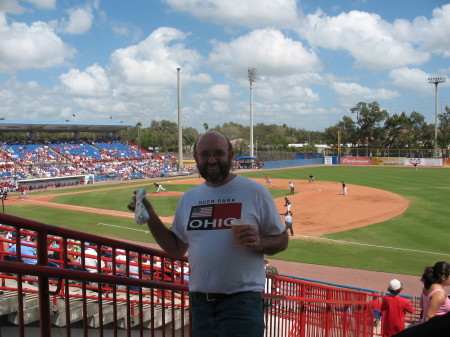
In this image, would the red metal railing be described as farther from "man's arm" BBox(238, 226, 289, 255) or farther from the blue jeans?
"man's arm" BBox(238, 226, 289, 255)

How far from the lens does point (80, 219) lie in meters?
24.3

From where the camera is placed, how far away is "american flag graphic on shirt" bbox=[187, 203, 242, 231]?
109 inches

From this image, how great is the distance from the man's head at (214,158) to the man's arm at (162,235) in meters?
0.51

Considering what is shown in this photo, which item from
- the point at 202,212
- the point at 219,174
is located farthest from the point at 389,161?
the point at 202,212

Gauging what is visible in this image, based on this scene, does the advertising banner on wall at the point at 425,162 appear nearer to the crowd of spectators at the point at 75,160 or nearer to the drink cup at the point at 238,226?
the crowd of spectators at the point at 75,160

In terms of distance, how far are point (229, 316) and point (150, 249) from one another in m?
1.14

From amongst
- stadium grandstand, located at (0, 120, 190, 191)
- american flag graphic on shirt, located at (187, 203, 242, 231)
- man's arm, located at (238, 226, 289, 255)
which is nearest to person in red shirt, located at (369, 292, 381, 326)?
man's arm, located at (238, 226, 289, 255)

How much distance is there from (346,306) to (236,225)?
5382 mm

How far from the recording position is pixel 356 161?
77500 mm

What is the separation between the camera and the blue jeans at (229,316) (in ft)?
8.46

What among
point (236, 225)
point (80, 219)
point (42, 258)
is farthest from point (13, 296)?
point (80, 219)

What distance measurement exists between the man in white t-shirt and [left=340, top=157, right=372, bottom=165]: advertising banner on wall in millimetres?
78753

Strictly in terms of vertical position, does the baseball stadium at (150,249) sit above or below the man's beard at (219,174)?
below

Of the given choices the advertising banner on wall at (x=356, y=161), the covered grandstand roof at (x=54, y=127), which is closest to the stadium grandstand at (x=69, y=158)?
the covered grandstand roof at (x=54, y=127)
